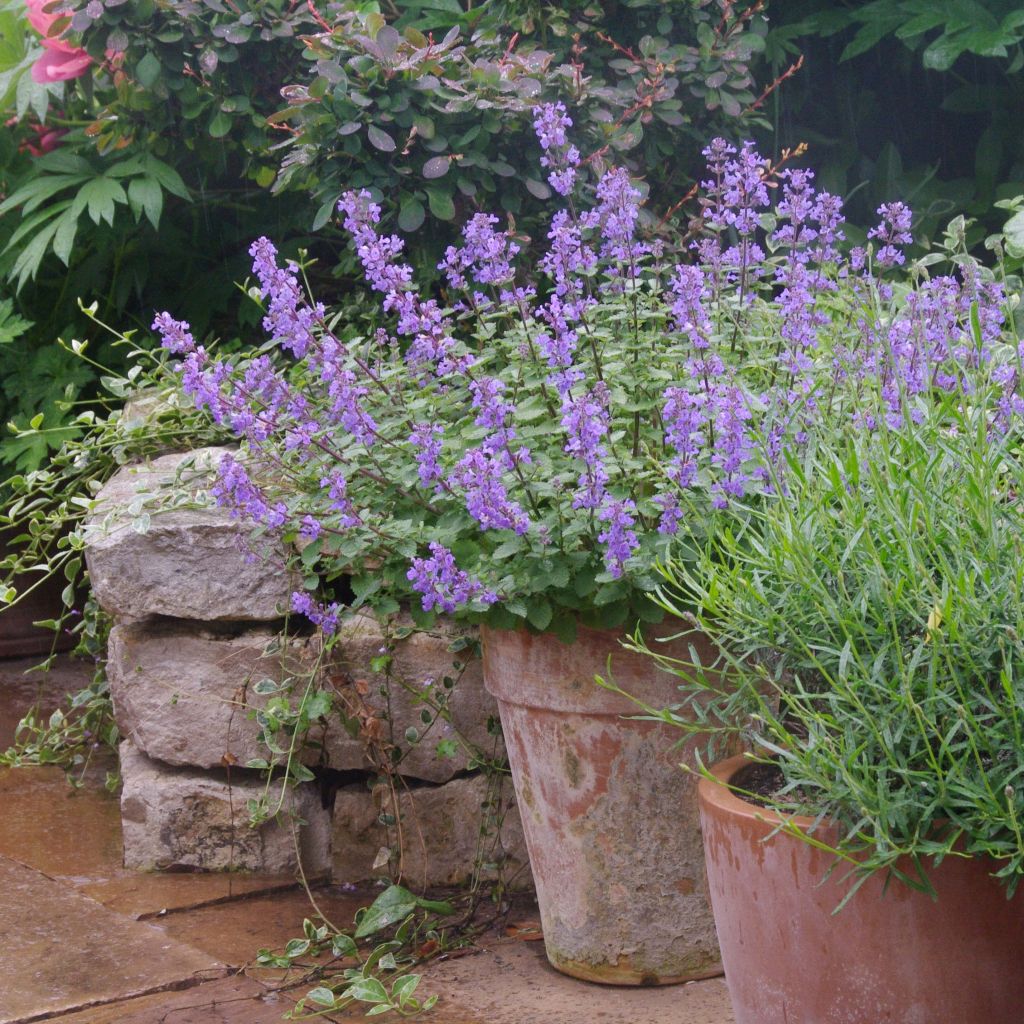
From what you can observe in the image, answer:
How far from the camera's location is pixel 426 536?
7.69 feet

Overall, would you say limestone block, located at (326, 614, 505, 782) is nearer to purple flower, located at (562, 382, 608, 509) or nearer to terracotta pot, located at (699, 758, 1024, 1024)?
purple flower, located at (562, 382, 608, 509)

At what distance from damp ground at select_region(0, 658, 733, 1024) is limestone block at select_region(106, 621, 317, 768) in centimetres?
30

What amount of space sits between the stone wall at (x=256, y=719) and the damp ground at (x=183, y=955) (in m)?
0.11

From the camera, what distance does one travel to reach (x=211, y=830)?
3137mm

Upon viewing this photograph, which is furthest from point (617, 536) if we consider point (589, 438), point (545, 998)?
point (545, 998)

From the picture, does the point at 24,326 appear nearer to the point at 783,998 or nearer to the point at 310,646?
Answer: the point at 310,646

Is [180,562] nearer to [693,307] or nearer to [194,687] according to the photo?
[194,687]

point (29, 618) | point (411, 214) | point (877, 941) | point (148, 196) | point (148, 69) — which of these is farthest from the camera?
point (29, 618)

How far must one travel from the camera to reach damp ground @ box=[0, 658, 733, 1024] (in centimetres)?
246

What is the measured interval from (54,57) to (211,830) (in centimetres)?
214

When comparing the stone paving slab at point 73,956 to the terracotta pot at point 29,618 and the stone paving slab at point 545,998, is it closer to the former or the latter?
the stone paving slab at point 545,998

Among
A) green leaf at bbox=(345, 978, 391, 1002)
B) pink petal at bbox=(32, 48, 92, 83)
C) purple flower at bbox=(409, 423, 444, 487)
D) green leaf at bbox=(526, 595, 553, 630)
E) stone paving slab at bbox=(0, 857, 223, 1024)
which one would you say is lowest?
green leaf at bbox=(345, 978, 391, 1002)

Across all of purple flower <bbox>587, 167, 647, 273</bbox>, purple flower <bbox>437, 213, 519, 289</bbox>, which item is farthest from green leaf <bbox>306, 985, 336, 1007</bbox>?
purple flower <bbox>587, 167, 647, 273</bbox>

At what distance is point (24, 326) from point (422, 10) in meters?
1.50
